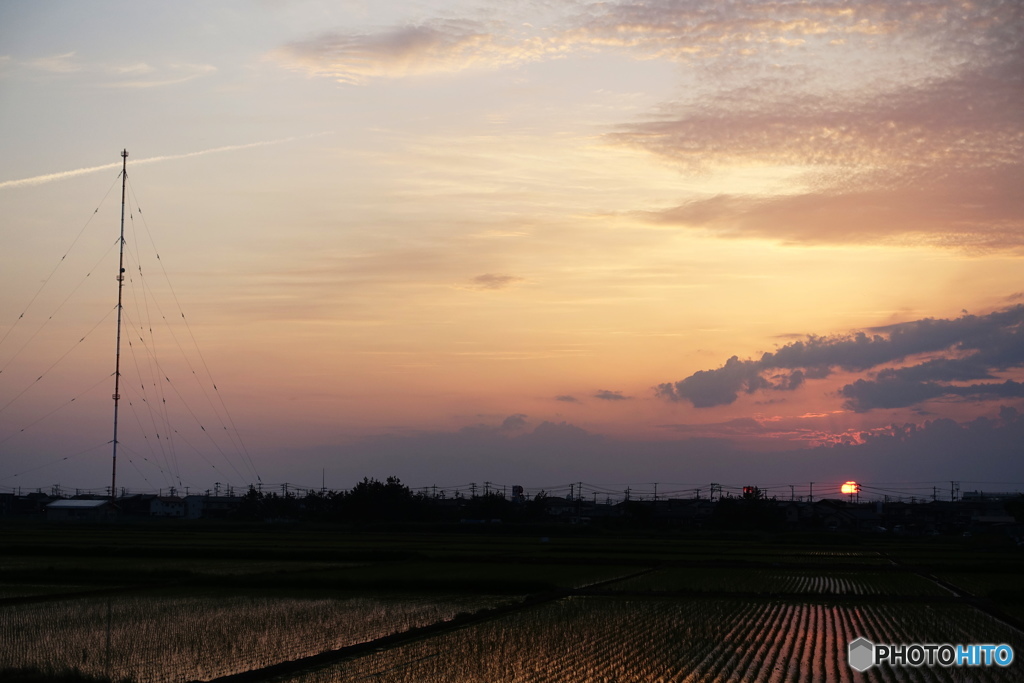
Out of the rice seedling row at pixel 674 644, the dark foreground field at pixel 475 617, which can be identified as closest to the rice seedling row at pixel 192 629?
the dark foreground field at pixel 475 617

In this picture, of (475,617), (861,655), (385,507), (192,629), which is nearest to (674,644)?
(861,655)

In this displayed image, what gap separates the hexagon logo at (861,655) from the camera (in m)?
18.2

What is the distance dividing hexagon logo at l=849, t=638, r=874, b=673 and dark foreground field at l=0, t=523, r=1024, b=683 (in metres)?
0.25

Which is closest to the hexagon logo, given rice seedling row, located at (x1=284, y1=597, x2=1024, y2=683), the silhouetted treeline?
rice seedling row, located at (x1=284, y1=597, x2=1024, y2=683)

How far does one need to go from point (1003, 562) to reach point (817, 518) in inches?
2443

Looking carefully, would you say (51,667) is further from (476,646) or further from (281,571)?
(281,571)

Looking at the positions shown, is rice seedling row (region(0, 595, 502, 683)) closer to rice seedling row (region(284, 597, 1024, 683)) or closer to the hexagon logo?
rice seedling row (region(284, 597, 1024, 683))

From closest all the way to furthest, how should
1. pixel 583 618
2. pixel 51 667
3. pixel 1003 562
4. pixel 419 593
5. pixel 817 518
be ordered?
pixel 51 667
pixel 583 618
pixel 419 593
pixel 1003 562
pixel 817 518

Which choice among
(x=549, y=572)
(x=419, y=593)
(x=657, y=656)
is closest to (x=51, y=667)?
(x=657, y=656)

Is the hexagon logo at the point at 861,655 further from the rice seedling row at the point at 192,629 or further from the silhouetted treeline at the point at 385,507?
the silhouetted treeline at the point at 385,507

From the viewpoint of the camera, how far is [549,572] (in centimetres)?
4056

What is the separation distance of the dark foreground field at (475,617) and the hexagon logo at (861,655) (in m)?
0.25

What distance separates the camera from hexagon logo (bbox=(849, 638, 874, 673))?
18.2m

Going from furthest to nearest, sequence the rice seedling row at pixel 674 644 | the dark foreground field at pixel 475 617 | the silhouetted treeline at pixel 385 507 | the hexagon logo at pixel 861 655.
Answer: the silhouetted treeline at pixel 385 507 < the hexagon logo at pixel 861 655 < the dark foreground field at pixel 475 617 < the rice seedling row at pixel 674 644
